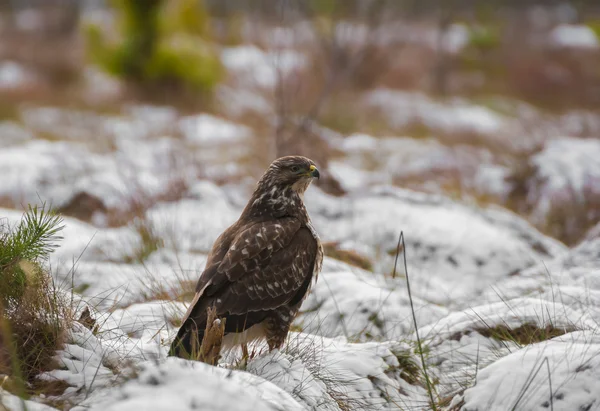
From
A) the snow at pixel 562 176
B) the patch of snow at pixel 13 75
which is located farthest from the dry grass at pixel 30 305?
the patch of snow at pixel 13 75

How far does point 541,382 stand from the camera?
2836 mm

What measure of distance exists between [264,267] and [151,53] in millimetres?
17721

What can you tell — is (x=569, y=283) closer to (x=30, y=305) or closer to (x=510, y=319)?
(x=510, y=319)

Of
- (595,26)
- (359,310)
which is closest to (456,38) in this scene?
(595,26)

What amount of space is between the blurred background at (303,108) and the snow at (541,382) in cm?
360

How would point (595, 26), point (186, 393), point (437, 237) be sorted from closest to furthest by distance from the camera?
point (186, 393) → point (437, 237) → point (595, 26)

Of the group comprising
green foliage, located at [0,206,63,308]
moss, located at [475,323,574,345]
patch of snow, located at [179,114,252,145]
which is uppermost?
green foliage, located at [0,206,63,308]

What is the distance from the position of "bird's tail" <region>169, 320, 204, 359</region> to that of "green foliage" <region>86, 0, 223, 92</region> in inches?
673

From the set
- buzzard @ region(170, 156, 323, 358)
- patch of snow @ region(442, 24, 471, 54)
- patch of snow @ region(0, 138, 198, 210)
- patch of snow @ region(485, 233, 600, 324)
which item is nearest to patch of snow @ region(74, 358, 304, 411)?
buzzard @ region(170, 156, 323, 358)

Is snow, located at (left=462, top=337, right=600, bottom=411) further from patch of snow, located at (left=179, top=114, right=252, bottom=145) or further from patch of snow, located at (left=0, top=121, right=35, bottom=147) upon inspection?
patch of snow, located at (left=0, top=121, right=35, bottom=147)

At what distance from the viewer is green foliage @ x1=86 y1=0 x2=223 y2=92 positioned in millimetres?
19812

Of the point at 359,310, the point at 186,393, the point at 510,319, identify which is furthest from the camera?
the point at 359,310

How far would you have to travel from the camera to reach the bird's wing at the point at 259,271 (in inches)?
139

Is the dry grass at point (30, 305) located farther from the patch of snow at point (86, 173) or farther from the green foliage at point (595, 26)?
the green foliage at point (595, 26)
